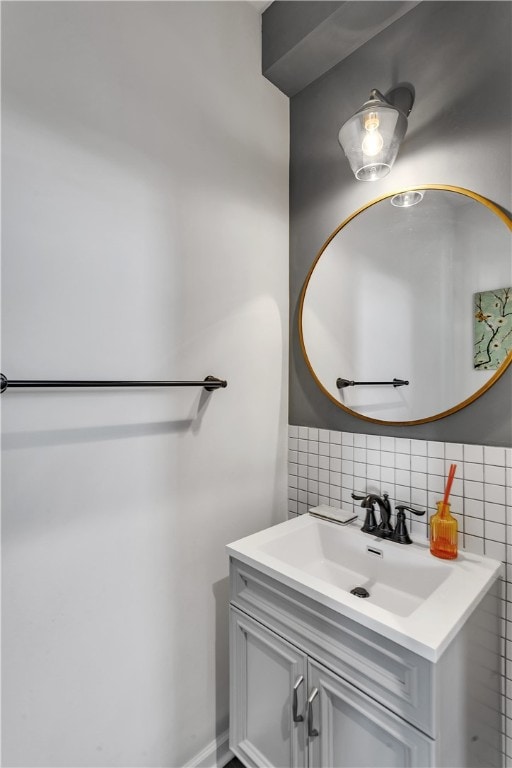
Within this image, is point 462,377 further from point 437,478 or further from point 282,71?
point 282,71

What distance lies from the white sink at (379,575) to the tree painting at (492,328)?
544mm

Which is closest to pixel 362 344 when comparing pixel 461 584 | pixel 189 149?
pixel 461 584

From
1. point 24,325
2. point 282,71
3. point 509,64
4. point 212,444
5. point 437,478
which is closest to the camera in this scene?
point 24,325

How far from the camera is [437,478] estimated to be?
1140 millimetres

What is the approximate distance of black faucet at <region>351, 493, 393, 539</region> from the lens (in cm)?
118

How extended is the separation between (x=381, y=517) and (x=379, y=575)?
168 mm

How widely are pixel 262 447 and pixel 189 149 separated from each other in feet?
3.50

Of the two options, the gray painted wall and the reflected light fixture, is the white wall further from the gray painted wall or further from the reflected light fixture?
the reflected light fixture

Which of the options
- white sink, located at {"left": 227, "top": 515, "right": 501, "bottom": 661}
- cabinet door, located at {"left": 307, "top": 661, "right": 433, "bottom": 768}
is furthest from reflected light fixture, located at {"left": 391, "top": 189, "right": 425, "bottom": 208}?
cabinet door, located at {"left": 307, "top": 661, "right": 433, "bottom": 768}

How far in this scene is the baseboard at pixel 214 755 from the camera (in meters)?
1.22

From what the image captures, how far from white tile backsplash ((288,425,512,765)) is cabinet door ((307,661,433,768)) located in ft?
1.33

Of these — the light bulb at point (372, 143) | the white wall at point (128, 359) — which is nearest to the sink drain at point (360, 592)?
the white wall at point (128, 359)

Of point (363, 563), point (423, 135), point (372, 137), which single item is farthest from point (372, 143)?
point (363, 563)

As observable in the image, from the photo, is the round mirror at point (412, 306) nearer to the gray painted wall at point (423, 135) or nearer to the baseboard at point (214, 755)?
the gray painted wall at point (423, 135)
